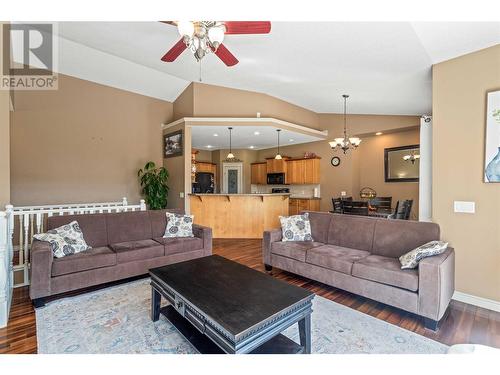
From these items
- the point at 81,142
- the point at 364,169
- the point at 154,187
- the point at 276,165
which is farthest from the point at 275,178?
the point at 81,142

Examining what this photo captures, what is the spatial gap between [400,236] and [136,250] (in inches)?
128

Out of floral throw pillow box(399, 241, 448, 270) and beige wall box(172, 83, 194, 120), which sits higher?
beige wall box(172, 83, 194, 120)

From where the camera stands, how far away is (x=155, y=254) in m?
3.29

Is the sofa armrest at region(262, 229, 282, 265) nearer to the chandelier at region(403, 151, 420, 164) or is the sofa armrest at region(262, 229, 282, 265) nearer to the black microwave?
the chandelier at region(403, 151, 420, 164)

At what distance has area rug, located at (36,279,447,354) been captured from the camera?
1.90m

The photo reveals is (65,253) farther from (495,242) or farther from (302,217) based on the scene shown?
(495,242)

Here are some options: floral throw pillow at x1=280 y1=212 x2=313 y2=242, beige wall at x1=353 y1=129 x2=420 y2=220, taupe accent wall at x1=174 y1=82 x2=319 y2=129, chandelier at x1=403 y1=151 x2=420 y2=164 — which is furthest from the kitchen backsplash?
floral throw pillow at x1=280 y1=212 x2=313 y2=242

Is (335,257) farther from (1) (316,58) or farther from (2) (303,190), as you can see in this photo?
(2) (303,190)

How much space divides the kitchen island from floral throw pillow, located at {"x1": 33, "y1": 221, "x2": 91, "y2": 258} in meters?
2.77

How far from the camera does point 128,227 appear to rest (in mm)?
3613

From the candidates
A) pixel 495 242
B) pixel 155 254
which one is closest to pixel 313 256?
pixel 495 242

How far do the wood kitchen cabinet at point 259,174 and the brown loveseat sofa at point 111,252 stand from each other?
5250mm

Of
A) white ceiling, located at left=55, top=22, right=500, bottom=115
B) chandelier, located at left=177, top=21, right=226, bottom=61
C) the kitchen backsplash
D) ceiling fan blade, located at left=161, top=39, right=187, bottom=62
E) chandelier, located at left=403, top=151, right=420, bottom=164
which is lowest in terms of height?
the kitchen backsplash
